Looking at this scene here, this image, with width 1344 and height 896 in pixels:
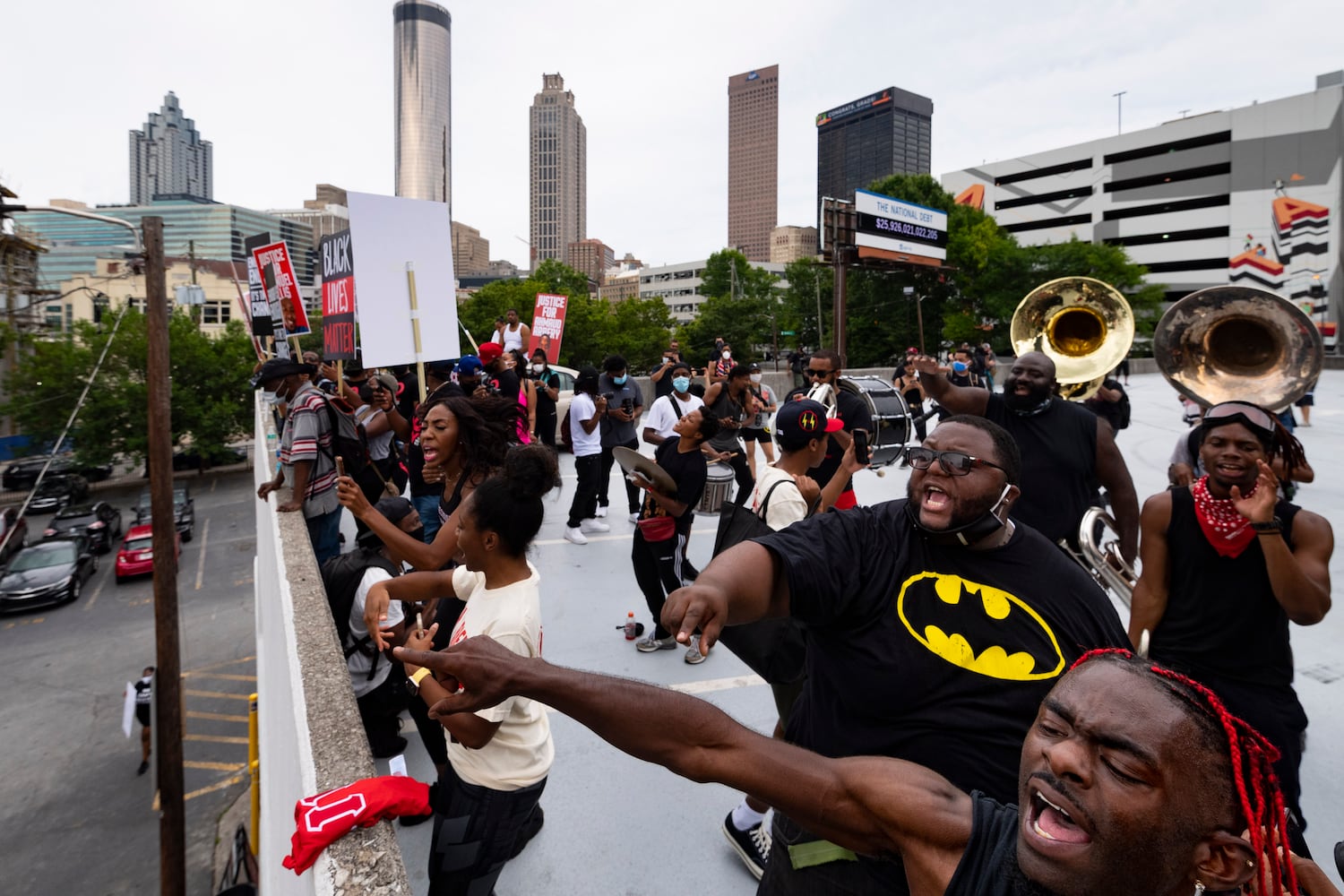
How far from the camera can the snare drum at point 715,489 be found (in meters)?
5.86

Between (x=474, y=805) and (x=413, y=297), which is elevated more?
(x=413, y=297)

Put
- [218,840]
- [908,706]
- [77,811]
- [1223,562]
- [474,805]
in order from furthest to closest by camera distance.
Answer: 1. [77,811]
2. [218,840]
3. [1223,562]
4. [474,805]
5. [908,706]

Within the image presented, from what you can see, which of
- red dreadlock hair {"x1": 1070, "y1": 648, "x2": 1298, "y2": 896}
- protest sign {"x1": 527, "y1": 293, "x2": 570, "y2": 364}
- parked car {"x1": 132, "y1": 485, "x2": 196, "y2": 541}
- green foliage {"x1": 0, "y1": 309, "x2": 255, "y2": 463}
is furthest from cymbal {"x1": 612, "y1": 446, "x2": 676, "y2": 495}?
green foliage {"x1": 0, "y1": 309, "x2": 255, "y2": 463}

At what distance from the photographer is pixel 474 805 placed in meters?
2.42

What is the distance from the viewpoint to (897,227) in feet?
103

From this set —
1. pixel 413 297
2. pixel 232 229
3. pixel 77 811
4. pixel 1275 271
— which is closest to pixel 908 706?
pixel 413 297

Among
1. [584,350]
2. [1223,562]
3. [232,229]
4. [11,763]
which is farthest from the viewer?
[232,229]

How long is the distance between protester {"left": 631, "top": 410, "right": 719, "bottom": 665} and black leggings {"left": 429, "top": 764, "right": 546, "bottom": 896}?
7.36 ft

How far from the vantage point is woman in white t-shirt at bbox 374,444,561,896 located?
7.78 ft

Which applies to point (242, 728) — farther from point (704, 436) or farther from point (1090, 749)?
point (1090, 749)

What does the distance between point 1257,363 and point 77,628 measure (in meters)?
27.6

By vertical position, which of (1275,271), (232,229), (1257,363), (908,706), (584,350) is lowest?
(908,706)

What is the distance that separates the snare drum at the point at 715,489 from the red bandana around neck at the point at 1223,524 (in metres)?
3.48

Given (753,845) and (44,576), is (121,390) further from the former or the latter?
(753,845)
